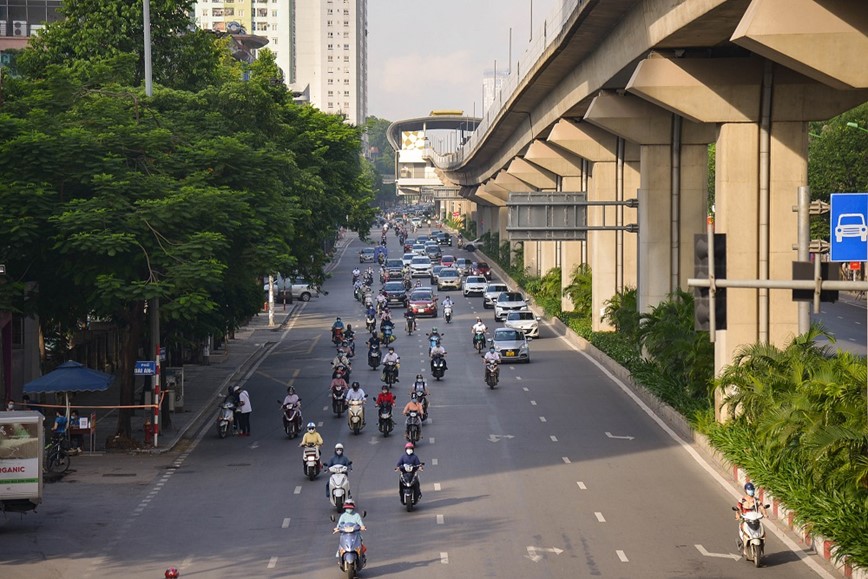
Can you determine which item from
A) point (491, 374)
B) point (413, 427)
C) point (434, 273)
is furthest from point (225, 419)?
point (434, 273)

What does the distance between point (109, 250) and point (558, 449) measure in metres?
11.3

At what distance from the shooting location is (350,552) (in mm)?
21641

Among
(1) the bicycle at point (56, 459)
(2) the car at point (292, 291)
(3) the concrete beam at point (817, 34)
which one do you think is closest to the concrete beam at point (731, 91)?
(3) the concrete beam at point (817, 34)

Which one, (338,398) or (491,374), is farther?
(491,374)

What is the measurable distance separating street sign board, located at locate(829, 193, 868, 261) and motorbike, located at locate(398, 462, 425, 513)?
32.9 feet

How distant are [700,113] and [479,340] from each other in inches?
938

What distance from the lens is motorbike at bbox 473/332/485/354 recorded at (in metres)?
58.1

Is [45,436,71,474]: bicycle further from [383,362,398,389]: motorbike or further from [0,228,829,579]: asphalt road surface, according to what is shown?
[383,362,398,389]: motorbike

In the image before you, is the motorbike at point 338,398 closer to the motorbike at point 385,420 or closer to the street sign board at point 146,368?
the motorbike at point 385,420

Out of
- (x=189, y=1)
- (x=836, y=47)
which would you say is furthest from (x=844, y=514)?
(x=189, y=1)

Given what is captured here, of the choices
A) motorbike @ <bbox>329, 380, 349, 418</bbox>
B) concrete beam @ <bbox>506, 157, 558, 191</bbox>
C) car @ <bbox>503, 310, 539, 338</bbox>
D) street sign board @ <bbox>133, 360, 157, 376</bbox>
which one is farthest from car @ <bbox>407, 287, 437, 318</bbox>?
street sign board @ <bbox>133, 360, 157, 376</bbox>

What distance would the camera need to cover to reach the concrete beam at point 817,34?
26.2 meters

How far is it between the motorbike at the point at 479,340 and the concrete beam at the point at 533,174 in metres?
30.6

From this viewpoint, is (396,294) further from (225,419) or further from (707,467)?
(707,467)
